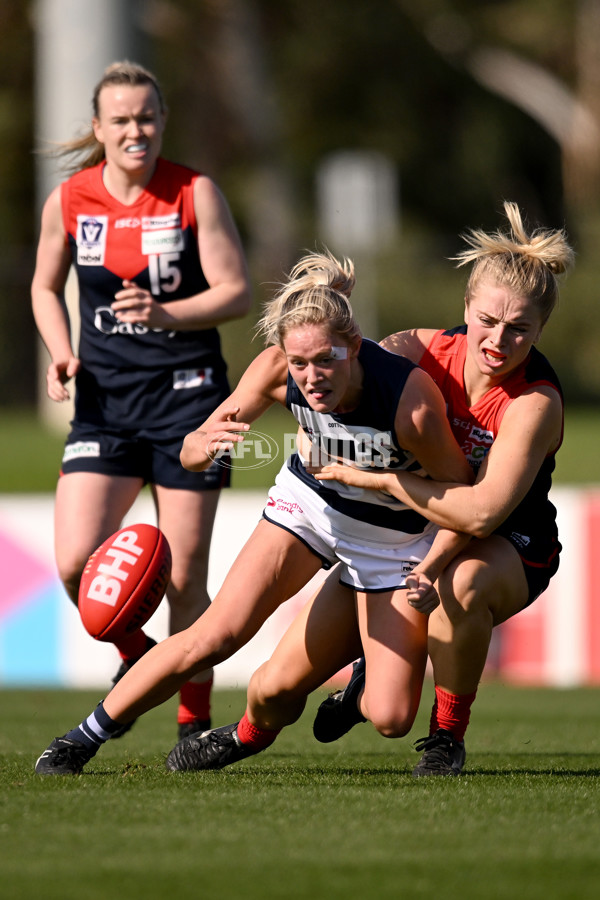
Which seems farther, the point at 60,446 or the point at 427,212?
the point at 427,212

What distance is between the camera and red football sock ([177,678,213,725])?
16.4ft

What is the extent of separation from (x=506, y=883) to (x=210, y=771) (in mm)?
1578

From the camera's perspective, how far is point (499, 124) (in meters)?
29.3

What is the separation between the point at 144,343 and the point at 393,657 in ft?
5.19

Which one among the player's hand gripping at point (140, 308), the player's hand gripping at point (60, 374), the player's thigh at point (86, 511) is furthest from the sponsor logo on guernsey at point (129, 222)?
the player's thigh at point (86, 511)

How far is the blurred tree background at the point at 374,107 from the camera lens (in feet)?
80.6

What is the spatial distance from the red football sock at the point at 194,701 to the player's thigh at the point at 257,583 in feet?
2.84

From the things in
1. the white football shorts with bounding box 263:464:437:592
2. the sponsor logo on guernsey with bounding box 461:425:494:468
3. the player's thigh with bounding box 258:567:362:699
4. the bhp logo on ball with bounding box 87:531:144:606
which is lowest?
the player's thigh with bounding box 258:567:362:699

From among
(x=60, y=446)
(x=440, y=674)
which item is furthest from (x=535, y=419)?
(x=60, y=446)

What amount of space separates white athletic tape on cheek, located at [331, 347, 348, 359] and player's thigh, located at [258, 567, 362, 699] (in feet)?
2.86

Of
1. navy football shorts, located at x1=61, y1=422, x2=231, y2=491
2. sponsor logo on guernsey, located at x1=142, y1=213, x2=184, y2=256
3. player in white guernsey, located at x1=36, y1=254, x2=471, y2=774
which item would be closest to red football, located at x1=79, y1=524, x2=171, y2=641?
player in white guernsey, located at x1=36, y1=254, x2=471, y2=774

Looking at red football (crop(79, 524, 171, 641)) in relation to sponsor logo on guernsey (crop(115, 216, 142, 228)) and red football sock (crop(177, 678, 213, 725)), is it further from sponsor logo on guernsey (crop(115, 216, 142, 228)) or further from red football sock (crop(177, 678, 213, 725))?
sponsor logo on guernsey (crop(115, 216, 142, 228))

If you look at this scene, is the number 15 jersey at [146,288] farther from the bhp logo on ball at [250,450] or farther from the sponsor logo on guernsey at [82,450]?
the bhp logo on ball at [250,450]

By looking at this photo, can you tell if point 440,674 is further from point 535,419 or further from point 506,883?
point 506,883
